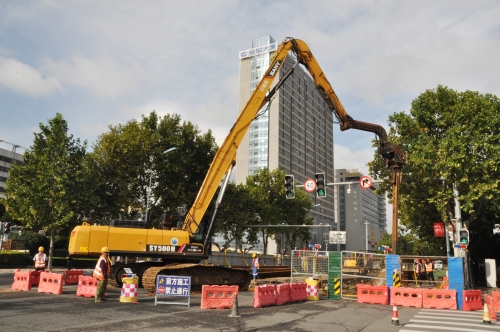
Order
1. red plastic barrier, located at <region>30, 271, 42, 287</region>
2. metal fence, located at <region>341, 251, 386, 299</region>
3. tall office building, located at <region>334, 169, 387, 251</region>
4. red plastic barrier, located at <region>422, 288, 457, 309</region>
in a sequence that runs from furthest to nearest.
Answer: tall office building, located at <region>334, 169, 387, 251</region>, metal fence, located at <region>341, 251, 386, 299</region>, red plastic barrier, located at <region>30, 271, 42, 287</region>, red plastic barrier, located at <region>422, 288, 457, 309</region>

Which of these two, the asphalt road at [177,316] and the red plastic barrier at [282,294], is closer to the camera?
the asphalt road at [177,316]

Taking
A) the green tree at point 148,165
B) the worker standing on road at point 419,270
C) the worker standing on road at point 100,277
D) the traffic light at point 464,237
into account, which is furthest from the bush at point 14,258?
the traffic light at point 464,237

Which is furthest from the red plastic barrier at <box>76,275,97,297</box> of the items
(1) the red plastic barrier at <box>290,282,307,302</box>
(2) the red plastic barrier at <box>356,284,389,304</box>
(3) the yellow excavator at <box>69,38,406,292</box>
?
(2) the red plastic barrier at <box>356,284,389,304</box>

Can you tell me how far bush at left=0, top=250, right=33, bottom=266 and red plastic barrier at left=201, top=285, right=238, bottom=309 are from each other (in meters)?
24.8

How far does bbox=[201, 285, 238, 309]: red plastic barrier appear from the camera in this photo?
13.8 metres

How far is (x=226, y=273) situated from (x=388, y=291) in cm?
735

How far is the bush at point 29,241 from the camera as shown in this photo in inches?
1491

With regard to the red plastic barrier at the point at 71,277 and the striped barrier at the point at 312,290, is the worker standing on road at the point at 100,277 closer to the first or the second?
the red plastic barrier at the point at 71,277

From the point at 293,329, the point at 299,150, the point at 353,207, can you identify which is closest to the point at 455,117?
the point at 293,329

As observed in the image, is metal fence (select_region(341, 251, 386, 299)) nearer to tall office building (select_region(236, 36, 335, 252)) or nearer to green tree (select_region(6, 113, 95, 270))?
green tree (select_region(6, 113, 95, 270))

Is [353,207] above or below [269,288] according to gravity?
above

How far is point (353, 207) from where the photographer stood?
17250cm

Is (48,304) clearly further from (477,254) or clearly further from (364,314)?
(477,254)

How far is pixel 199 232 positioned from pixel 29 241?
26.7 m
